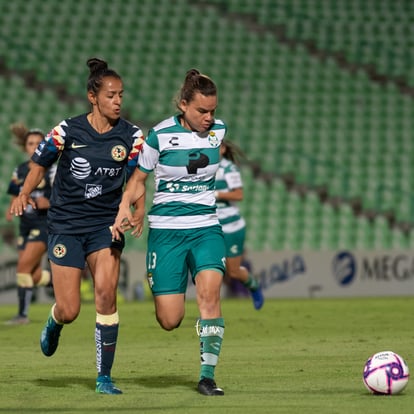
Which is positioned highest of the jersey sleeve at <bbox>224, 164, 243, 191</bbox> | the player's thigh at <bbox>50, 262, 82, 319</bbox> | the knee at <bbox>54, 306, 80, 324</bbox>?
the jersey sleeve at <bbox>224, 164, 243, 191</bbox>

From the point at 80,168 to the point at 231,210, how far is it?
633cm

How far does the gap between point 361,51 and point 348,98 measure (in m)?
1.68

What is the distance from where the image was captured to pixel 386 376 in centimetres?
681

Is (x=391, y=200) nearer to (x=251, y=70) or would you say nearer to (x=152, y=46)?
(x=251, y=70)

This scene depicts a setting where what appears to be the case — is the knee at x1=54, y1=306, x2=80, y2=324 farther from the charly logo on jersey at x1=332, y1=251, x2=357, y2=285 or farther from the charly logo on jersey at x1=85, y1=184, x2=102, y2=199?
the charly logo on jersey at x1=332, y1=251, x2=357, y2=285

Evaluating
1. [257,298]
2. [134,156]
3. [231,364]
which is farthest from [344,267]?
[134,156]

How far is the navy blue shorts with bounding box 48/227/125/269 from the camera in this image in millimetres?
7449

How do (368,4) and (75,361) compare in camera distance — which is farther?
(368,4)

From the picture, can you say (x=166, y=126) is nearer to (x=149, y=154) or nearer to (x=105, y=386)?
(x=149, y=154)

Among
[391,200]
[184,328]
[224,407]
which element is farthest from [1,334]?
[391,200]

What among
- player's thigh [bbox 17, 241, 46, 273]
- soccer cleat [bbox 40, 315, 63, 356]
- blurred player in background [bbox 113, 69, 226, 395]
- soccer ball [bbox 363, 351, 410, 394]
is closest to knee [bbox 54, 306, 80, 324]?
soccer cleat [bbox 40, 315, 63, 356]

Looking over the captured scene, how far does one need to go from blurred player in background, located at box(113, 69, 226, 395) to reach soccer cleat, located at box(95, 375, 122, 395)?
59 cm

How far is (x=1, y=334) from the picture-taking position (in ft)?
40.5

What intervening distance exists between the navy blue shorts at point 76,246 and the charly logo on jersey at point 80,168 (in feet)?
1.33
